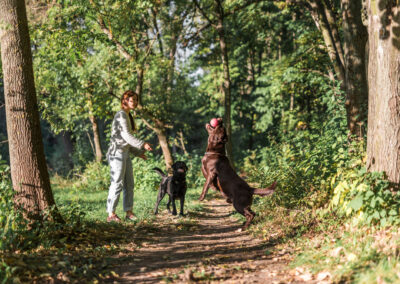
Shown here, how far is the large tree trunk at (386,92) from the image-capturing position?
417cm

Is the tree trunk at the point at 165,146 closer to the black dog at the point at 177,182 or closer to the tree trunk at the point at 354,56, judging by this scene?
the black dog at the point at 177,182

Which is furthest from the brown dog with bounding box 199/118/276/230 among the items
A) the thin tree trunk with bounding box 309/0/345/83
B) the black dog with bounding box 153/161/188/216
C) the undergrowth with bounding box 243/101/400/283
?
the thin tree trunk with bounding box 309/0/345/83

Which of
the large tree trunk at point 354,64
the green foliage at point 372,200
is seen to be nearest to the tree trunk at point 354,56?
the large tree trunk at point 354,64

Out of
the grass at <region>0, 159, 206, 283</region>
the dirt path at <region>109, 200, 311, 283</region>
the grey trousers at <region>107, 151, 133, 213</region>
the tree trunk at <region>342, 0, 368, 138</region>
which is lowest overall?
the dirt path at <region>109, 200, 311, 283</region>

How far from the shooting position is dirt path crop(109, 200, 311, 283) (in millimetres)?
3484

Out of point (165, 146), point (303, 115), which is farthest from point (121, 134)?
point (303, 115)

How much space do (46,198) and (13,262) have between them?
4.38 ft

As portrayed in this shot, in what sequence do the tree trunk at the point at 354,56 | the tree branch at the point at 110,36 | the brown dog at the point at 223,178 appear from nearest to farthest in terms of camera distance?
the brown dog at the point at 223,178, the tree trunk at the point at 354,56, the tree branch at the point at 110,36

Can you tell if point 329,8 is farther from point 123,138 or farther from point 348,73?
point 123,138

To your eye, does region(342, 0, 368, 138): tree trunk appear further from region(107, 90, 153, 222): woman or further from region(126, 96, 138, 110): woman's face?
region(107, 90, 153, 222): woman

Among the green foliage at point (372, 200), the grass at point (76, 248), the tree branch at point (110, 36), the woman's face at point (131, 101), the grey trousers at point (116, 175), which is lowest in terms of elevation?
the grass at point (76, 248)

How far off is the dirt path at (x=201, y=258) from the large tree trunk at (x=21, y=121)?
1.45 meters

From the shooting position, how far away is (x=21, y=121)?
14.5 ft

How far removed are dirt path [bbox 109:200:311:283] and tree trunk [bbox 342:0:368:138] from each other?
395cm
